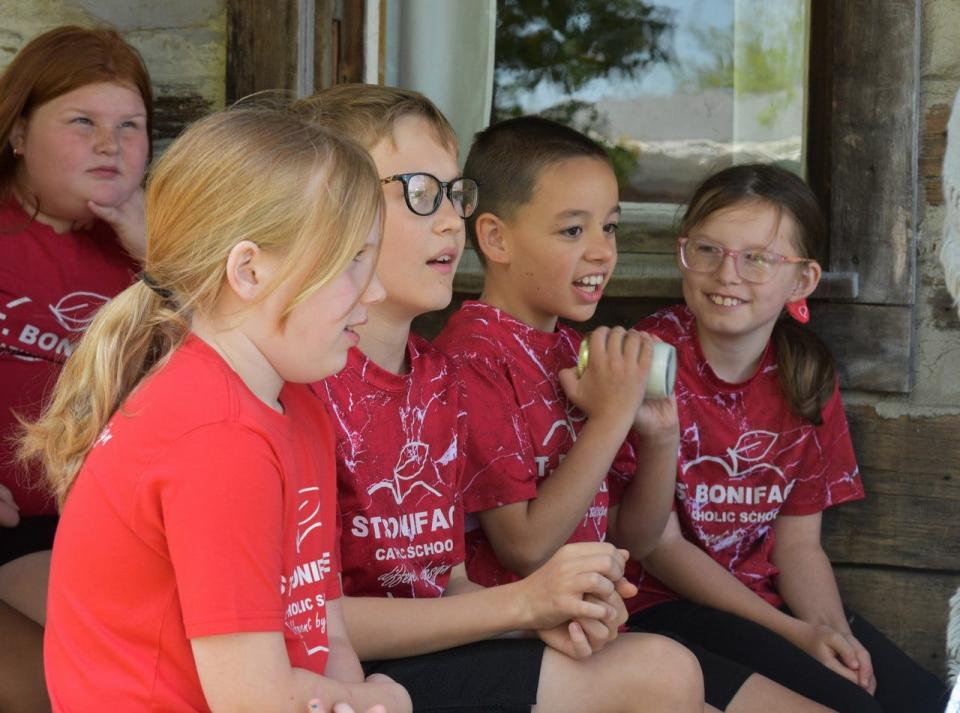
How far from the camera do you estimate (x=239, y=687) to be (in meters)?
1.54

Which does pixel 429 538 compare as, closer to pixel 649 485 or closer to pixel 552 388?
pixel 552 388

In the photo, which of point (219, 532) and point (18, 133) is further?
point (18, 133)

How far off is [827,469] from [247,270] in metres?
1.70

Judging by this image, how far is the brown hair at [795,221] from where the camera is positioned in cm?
281

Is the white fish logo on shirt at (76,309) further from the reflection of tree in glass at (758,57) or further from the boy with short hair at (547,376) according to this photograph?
the reflection of tree in glass at (758,57)

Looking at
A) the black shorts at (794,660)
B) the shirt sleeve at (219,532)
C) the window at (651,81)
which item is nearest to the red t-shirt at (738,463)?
the black shorts at (794,660)

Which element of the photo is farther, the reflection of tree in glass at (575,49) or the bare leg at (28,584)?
the reflection of tree in glass at (575,49)

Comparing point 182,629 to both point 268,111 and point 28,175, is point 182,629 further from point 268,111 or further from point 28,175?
point 28,175

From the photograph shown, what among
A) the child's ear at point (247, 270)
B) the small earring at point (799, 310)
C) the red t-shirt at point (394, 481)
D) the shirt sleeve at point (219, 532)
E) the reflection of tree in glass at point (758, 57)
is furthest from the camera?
the reflection of tree in glass at point (758, 57)

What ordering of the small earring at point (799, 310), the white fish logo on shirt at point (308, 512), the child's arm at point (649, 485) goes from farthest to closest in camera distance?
1. the small earring at point (799, 310)
2. the child's arm at point (649, 485)
3. the white fish logo on shirt at point (308, 512)

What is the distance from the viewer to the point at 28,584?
2422 millimetres

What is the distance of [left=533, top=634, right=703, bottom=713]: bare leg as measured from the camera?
1905 mm

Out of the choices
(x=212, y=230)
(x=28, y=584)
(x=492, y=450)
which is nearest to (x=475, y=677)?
(x=492, y=450)

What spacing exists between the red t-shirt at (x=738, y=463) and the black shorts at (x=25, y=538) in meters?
1.23
